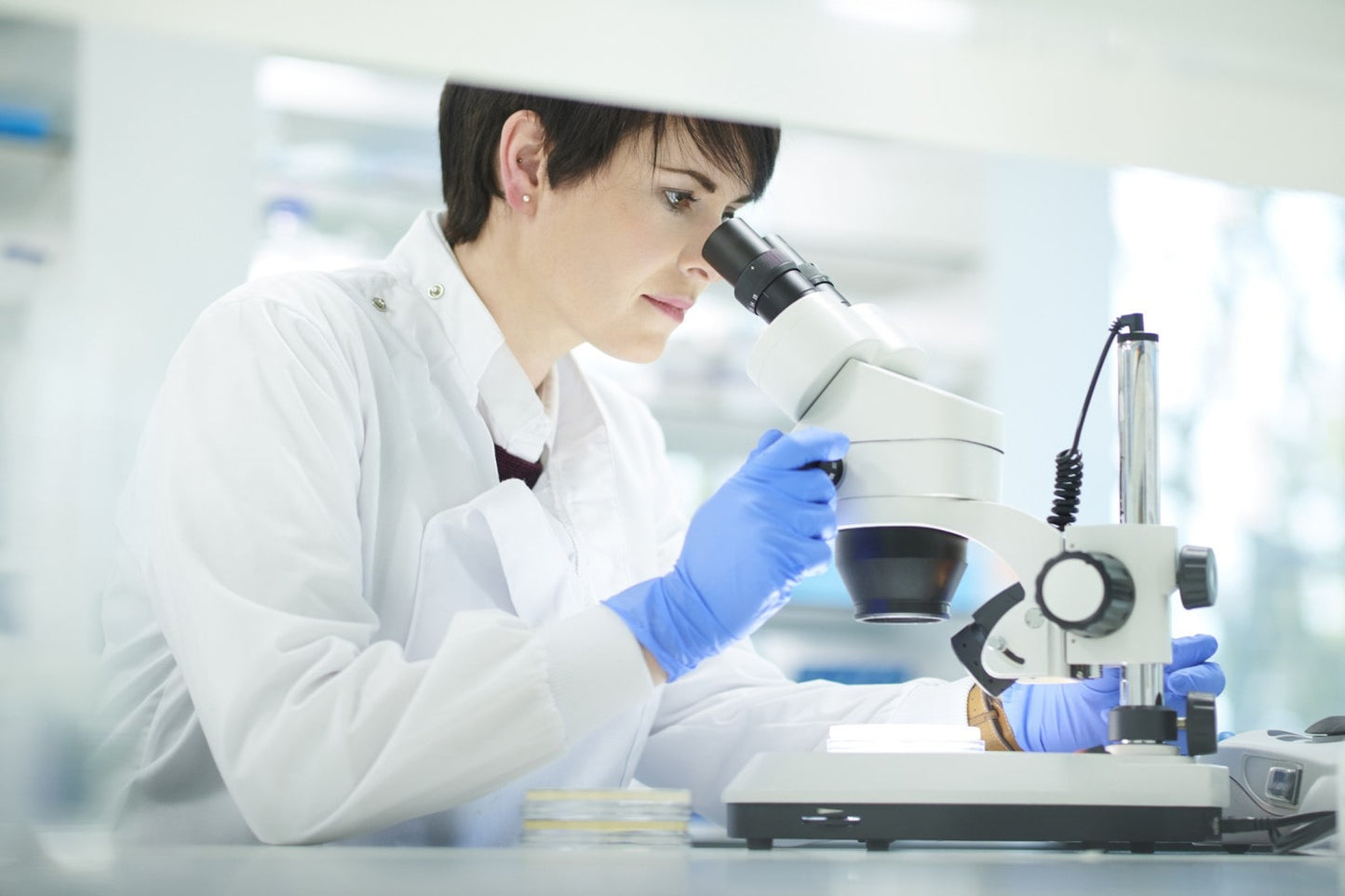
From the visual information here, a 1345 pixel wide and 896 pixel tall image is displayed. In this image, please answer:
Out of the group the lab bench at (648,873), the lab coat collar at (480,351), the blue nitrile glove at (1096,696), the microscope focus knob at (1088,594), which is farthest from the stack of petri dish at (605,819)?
the lab coat collar at (480,351)

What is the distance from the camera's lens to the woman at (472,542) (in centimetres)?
107

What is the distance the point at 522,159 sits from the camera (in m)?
1.58

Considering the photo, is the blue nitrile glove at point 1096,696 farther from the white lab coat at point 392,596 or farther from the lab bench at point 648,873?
the lab bench at point 648,873

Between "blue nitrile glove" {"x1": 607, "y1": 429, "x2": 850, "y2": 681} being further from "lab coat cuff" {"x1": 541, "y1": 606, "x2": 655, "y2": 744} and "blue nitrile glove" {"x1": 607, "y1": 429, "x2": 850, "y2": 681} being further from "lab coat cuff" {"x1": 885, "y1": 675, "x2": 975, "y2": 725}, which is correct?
"lab coat cuff" {"x1": 885, "y1": 675, "x2": 975, "y2": 725}

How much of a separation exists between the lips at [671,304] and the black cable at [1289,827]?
85 centimetres

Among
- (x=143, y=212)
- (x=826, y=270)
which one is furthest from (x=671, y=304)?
(x=826, y=270)

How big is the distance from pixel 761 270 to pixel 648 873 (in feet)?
2.02

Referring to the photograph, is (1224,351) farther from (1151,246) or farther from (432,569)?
(432,569)

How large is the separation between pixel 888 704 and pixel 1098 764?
0.56 m

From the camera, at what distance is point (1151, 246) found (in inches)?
149

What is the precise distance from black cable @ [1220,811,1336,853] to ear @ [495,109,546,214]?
1058 mm

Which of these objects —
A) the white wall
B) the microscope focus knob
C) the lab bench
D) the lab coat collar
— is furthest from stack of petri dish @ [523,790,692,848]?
the white wall

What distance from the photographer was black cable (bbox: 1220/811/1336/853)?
106 cm

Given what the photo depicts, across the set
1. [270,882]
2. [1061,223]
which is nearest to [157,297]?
[270,882]
